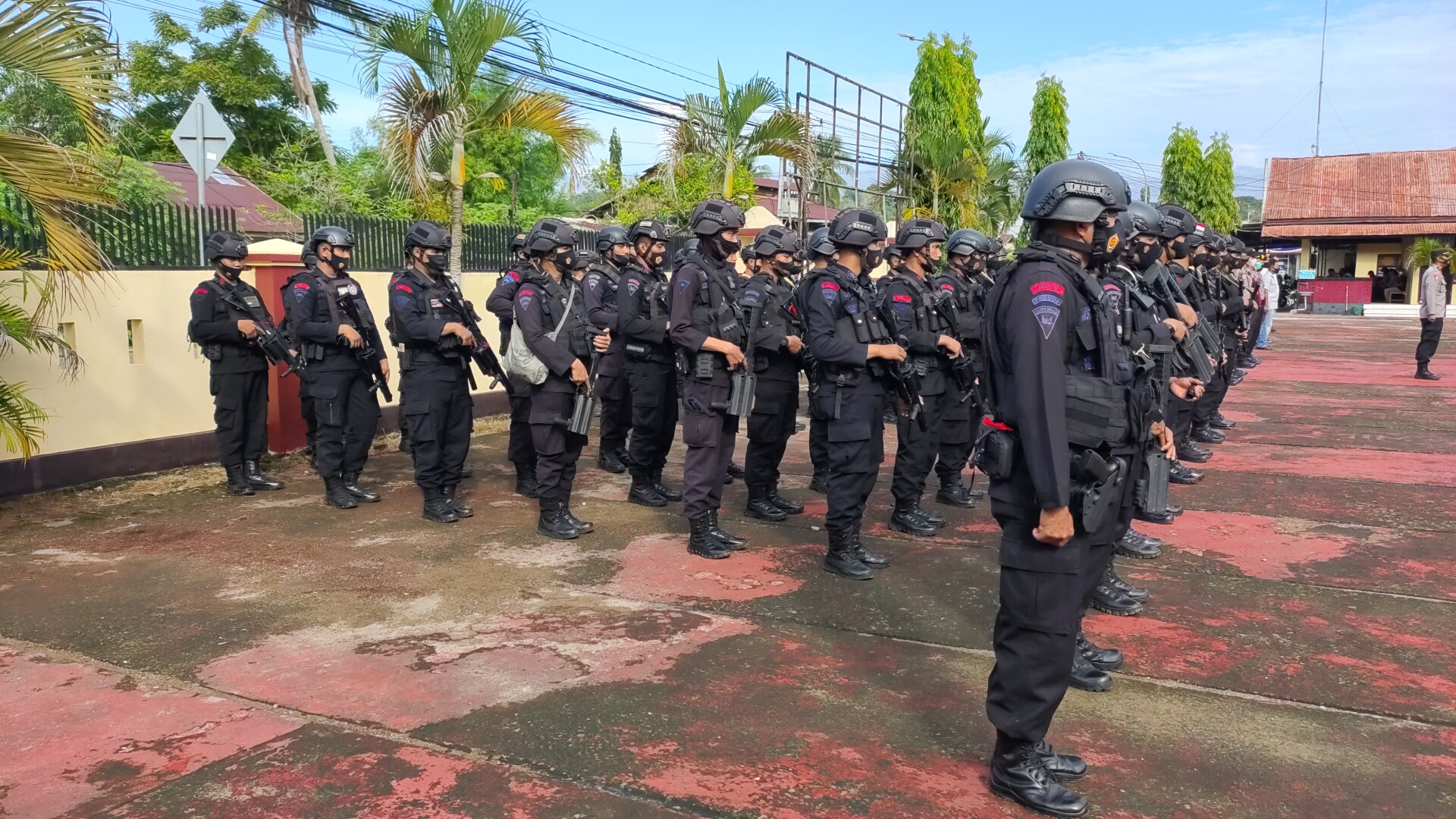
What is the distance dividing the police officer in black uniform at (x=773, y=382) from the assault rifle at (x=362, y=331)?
2527 millimetres

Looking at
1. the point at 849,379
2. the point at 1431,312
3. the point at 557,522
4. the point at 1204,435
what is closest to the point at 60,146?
the point at 557,522

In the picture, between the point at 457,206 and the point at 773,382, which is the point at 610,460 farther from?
the point at 457,206

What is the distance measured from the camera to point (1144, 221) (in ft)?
18.7

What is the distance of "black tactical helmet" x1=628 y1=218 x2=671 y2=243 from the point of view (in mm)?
7941

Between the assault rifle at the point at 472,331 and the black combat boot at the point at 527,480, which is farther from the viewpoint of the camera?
the black combat boot at the point at 527,480

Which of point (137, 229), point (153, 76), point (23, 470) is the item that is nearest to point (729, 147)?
point (137, 229)

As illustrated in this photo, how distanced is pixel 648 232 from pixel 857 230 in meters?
2.85

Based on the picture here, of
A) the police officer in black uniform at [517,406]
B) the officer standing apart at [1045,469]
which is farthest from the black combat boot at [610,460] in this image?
the officer standing apart at [1045,469]

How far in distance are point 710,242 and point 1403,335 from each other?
2249 cm

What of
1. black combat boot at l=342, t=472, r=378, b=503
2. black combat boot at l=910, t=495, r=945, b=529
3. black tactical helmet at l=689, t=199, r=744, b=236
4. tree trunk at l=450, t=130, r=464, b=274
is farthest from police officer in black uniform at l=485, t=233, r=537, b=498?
tree trunk at l=450, t=130, r=464, b=274

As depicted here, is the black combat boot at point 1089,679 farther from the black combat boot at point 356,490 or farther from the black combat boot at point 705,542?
the black combat boot at point 356,490

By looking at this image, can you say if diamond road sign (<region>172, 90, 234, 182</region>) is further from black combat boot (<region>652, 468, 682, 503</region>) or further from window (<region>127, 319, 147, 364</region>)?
→ black combat boot (<region>652, 468, 682, 503</region>)

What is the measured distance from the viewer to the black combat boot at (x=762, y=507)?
6.73 meters

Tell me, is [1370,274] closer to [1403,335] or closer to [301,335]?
[1403,335]
